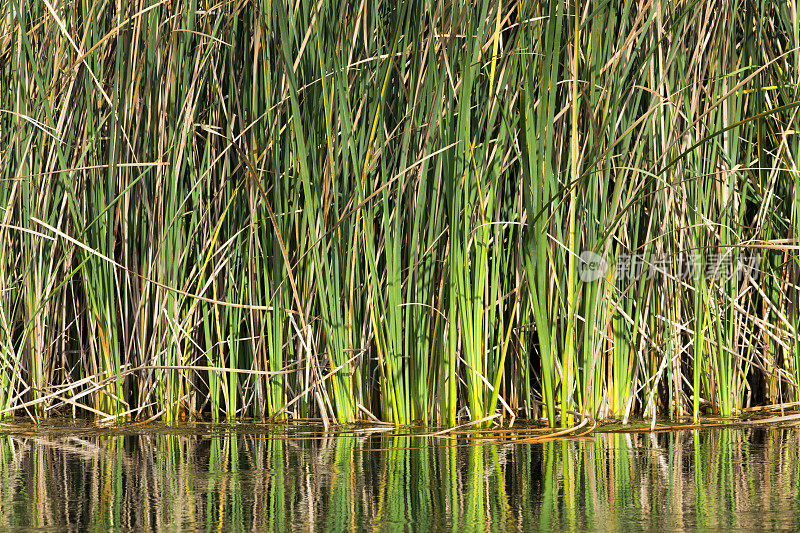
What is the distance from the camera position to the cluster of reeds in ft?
7.40

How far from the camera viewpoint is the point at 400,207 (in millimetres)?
2297

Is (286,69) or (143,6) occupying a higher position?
(143,6)

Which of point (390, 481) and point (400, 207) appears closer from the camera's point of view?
point (390, 481)

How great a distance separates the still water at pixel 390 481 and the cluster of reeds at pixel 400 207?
230 mm

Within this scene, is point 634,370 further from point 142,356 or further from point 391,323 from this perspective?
point 142,356

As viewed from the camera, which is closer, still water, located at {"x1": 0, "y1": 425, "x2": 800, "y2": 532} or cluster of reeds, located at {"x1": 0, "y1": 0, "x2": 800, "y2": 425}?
still water, located at {"x1": 0, "y1": 425, "x2": 800, "y2": 532}

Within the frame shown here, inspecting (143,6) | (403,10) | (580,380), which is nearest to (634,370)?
(580,380)

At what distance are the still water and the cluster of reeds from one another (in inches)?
9.1

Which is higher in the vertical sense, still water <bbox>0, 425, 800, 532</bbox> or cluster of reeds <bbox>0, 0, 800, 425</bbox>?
cluster of reeds <bbox>0, 0, 800, 425</bbox>

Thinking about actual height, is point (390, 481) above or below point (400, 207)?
below

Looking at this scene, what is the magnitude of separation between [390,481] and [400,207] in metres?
0.76

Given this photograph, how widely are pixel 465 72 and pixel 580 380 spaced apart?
0.79m

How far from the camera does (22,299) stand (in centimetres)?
266

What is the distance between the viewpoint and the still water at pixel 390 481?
1483mm
